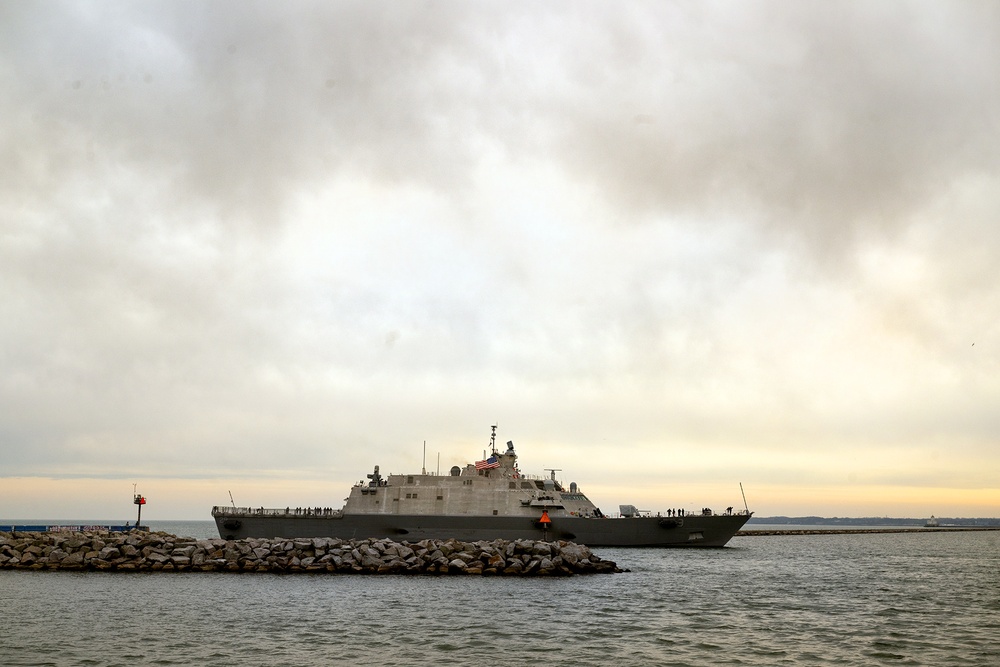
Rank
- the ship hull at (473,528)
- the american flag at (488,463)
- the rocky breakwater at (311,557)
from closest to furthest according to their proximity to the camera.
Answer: the rocky breakwater at (311,557), the ship hull at (473,528), the american flag at (488,463)

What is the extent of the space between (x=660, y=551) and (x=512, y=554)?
17857 millimetres

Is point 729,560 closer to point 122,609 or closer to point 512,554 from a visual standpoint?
point 512,554

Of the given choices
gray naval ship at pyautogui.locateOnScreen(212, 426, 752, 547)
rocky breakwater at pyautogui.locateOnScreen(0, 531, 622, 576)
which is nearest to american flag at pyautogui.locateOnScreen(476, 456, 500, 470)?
gray naval ship at pyautogui.locateOnScreen(212, 426, 752, 547)

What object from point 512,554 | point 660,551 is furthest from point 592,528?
point 512,554

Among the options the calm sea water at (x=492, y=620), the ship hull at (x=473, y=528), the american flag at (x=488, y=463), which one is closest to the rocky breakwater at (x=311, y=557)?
the calm sea water at (x=492, y=620)

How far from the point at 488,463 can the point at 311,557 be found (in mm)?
15177

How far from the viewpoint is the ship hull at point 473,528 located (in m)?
48.0

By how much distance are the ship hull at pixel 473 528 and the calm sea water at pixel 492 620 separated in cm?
1275

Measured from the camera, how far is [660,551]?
51625 millimetres

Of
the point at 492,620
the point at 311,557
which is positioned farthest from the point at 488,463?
the point at 492,620

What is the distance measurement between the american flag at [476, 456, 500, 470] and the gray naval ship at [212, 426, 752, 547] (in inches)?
2.4

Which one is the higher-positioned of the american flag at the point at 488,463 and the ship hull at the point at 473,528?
the american flag at the point at 488,463

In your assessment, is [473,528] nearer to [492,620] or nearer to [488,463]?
[488,463]

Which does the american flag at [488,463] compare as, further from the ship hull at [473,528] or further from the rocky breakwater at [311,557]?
the rocky breakwater at [311,557]
